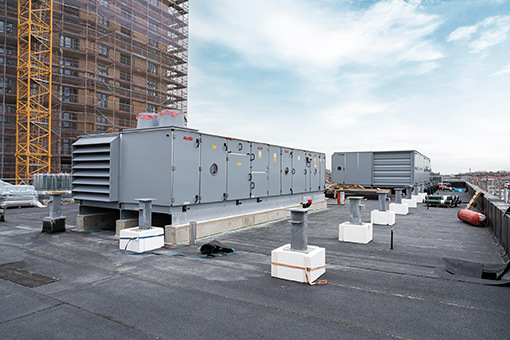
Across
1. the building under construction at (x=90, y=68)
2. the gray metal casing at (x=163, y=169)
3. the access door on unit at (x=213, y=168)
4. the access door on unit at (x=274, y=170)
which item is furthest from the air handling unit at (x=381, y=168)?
the building under construction at (x=90, y=68)

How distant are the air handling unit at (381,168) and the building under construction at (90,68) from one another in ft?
90.1

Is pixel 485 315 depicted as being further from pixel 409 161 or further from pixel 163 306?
pixel 409 161

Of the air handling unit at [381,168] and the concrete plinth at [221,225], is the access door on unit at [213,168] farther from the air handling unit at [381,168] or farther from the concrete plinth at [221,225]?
the air handling unit at [381,168]

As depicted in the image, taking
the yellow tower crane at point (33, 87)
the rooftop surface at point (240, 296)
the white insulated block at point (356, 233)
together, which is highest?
the yellow tower crane at point (33, 87)

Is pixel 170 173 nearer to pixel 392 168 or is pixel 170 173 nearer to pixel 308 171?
pixel 308 171

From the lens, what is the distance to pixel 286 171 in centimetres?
1426

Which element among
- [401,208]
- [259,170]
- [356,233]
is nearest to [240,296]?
[356,233]

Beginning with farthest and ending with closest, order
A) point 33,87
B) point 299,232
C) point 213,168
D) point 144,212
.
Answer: point 33,87, point 213,168, point 144,212, point 299,232

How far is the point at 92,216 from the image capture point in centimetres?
1069

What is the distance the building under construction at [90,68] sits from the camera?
33.0m

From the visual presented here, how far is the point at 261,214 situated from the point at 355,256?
5.23 metres

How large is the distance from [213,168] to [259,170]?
2729 millimetres

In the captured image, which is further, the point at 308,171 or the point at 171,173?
the point at 308,171

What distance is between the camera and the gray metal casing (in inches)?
341
